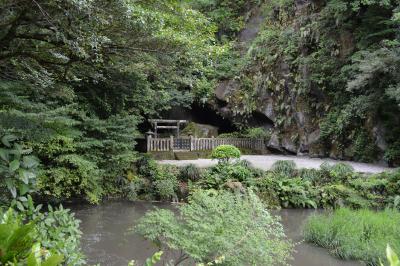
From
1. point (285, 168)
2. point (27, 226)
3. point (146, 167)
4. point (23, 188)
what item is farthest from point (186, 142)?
point (27, 226)

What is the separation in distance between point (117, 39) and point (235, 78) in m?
15.3

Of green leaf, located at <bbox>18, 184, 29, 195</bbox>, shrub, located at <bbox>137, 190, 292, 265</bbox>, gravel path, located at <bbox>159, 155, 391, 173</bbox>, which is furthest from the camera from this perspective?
gravel path, located at <bbox>159, 155, 391, 173</bbox>

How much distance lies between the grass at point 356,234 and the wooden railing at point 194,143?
30.4 feet

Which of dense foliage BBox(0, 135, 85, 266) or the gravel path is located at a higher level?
dense foliage BBox(0, 135, 85, 266)

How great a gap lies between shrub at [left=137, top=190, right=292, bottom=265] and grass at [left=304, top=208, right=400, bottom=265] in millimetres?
2314

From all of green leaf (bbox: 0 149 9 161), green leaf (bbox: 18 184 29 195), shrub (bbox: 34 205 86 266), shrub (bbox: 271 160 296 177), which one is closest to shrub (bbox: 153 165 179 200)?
shrub (bbox: 271 160 296 177)

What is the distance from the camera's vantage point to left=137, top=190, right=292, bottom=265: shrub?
4.45 meters

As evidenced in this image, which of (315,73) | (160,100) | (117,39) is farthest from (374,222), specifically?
(315,73)

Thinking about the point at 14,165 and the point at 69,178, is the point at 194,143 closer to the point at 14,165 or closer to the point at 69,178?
the point at 69,178

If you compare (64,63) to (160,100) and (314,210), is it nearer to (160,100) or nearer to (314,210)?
(314,210)

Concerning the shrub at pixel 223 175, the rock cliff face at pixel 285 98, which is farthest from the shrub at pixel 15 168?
the rock cliff face at pixel 285 98

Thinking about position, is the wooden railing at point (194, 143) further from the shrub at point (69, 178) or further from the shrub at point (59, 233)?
the shrub at point (59, 233)

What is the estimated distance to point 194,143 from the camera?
17.0 meters

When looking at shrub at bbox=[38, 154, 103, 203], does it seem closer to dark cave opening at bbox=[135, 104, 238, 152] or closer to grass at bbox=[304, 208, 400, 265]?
grass at bbox=[304, 208, 400, 265]
